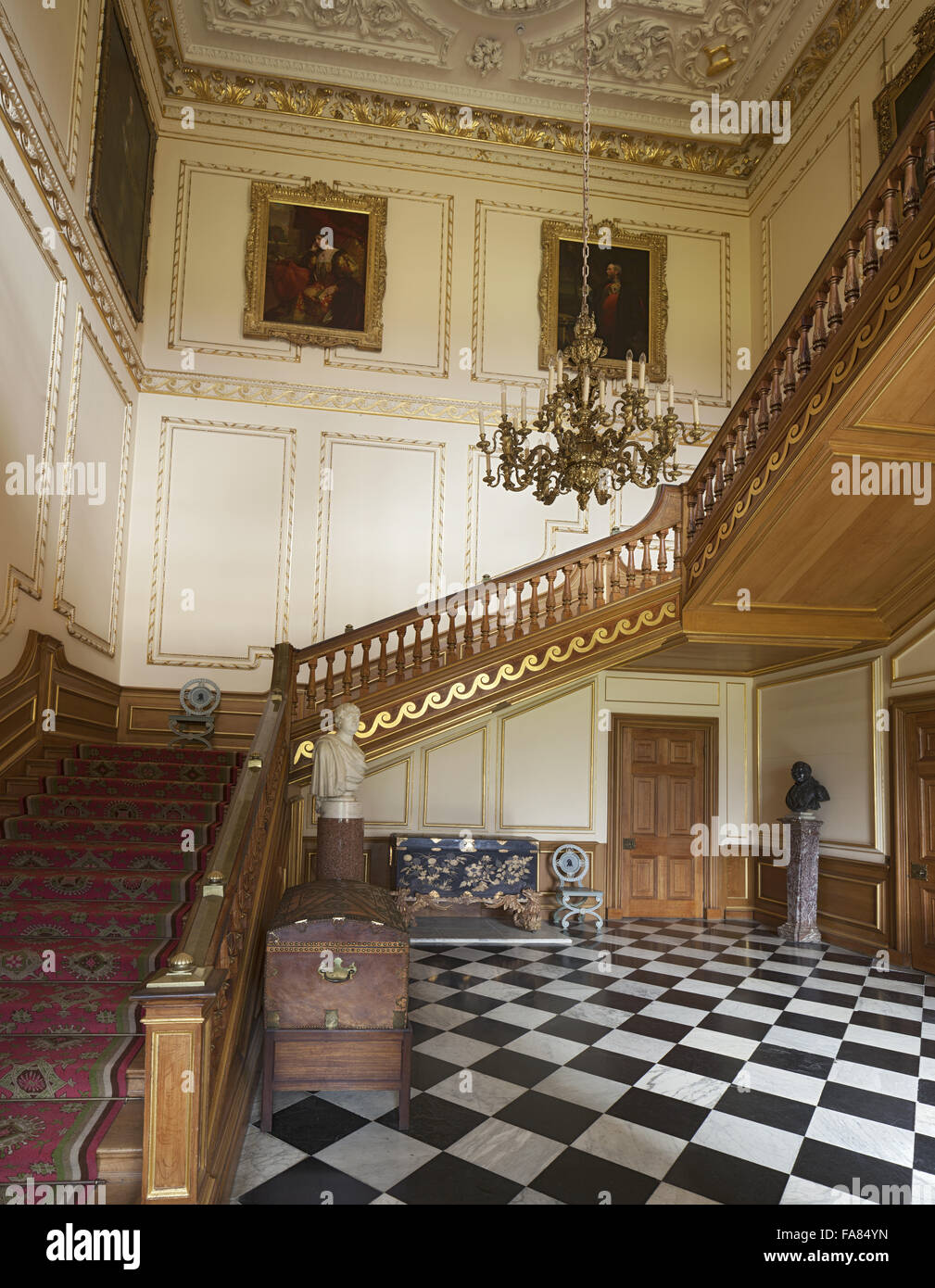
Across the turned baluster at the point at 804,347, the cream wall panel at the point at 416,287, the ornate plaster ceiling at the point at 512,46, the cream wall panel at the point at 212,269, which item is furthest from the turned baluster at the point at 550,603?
the ornate plaster ceiling at the point at 512,46

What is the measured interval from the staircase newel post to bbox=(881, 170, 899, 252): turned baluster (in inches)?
181

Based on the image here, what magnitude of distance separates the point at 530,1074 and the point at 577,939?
3.31m

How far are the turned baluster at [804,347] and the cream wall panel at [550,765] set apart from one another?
4.24m

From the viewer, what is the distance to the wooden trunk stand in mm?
3295

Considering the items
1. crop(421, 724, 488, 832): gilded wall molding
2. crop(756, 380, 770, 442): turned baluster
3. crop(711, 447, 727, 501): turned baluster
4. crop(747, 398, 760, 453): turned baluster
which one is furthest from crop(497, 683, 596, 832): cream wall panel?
crop(756, 380, 770, 442): turned baluster

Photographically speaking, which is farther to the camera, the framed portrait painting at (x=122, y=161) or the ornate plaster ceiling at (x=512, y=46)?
the ornate plaster ceiling at (x=512, y=46)

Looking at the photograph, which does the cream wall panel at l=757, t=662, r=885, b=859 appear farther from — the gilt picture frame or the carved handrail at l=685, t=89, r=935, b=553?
the gilt picture frame

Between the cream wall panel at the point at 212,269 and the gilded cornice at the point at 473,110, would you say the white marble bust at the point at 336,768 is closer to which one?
the cream wall panel at the point at 212,269

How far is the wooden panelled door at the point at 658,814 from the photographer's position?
8.38 meters

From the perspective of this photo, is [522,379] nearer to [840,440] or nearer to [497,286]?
[497,286]

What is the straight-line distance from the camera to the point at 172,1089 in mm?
2227

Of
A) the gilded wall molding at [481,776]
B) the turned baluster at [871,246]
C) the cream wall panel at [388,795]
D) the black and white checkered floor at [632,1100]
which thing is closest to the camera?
the black and white checkered floor at [632,1100]

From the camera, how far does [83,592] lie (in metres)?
6.38

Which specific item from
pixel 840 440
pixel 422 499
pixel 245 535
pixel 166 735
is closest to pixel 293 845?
pixel 166 735
